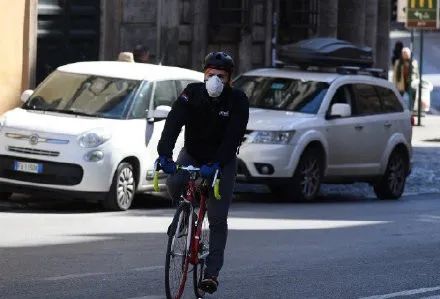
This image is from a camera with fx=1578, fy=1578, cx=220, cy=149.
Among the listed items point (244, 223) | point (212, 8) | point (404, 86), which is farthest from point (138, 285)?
point (404, 86)

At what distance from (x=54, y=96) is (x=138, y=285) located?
731 cm

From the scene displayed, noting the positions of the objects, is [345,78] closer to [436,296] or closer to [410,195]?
[410,195]

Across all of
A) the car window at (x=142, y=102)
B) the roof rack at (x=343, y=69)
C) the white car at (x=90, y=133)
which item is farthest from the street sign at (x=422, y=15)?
the car window at (x=142, y=102)

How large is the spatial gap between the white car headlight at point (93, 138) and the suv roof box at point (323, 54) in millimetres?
5720

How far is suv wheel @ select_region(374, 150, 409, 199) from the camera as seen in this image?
888 inches

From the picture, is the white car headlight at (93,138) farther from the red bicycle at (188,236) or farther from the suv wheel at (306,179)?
the red bicycle at (188,236)

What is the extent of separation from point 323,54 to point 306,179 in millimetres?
2627

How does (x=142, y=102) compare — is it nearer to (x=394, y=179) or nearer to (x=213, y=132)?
(x=394, y=179)

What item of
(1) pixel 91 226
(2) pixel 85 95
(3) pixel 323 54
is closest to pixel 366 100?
(3) pixel 323 54

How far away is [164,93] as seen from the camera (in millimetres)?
18812

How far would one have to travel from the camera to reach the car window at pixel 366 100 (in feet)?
71.7

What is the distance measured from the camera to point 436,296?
11523 millimetres

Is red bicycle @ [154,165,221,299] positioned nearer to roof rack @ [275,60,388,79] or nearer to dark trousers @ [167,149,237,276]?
dark trousers @ [167,149,237,276]

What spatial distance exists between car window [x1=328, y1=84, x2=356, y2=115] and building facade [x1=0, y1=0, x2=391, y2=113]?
5243 millimetres
